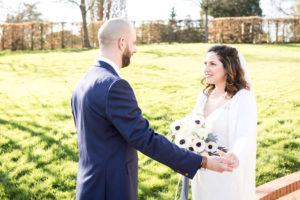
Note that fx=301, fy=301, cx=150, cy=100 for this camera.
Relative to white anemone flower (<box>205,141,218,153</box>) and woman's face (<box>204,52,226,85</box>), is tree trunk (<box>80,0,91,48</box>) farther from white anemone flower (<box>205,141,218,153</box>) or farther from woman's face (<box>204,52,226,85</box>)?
white anemone flower (<box>205,141,218,153</box>)

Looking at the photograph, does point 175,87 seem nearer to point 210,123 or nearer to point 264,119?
point 264,119

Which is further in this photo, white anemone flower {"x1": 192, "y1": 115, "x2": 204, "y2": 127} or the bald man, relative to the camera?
white anemone flower {"x1": 192, "y1": 115, "x2": 204, "y2": 127}

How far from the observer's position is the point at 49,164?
530cm

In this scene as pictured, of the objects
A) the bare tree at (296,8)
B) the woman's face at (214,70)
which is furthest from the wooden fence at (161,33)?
the woman's face at (214,70)

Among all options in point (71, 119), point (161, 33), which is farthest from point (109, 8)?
point (71, 119)

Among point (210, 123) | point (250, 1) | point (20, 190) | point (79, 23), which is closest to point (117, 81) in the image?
point (210, 123)

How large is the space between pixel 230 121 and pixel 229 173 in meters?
0.59

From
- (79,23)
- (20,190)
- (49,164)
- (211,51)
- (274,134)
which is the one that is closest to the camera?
(211,51)

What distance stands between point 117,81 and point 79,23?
26.3 meters

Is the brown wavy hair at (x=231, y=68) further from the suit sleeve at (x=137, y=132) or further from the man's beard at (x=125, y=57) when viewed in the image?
the man's beard at (x=125, y=57)

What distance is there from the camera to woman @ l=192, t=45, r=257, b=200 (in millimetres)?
3211

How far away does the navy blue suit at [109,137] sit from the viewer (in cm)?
222

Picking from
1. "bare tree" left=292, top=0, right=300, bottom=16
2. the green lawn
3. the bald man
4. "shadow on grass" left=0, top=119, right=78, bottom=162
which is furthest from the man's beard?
"bare tree" left=292, top=0, right=300, bottom=16

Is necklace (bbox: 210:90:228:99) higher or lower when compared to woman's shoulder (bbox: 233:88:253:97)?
lower
